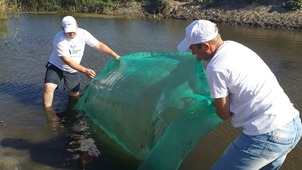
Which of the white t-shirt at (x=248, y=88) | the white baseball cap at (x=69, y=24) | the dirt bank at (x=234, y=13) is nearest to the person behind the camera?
the white t-shirt at (x=248, y=88)

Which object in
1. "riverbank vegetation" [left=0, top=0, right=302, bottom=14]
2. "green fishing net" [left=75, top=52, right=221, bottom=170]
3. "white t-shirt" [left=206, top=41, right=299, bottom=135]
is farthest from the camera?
"riverbank vegetation" [left=0, top=0, right=302, bottom=14]

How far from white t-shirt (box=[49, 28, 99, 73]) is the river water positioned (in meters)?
0.95

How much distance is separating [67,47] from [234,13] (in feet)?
60.0

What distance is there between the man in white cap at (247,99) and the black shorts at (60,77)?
11.9 ft

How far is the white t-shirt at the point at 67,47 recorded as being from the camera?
5.57m

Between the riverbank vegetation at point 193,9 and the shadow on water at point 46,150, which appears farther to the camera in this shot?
the riverbank vegetation at point 193,9

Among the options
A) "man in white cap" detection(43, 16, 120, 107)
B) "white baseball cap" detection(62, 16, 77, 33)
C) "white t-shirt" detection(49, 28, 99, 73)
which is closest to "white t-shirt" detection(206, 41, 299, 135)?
"man in white cap" detection(43, 16, 120, 107)

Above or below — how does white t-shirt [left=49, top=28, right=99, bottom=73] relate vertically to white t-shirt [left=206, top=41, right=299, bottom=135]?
below

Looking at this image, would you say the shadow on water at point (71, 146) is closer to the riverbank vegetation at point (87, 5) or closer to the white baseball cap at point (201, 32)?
the white baseball cap at point (201, 32)

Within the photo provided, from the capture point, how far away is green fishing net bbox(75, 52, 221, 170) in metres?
3.29

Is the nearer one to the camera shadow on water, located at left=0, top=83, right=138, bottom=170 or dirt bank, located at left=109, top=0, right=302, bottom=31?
shadow on water, located at left=0, top=83, right=138, bottom=170

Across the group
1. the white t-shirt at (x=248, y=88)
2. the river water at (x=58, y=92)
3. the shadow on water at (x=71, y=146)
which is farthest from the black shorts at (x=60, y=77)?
the white t-shirt at (x=248, y=88)

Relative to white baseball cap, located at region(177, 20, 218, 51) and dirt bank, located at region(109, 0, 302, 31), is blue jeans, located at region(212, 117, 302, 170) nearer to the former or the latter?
white baseball cap, located at region(177, 20, 218, 51)

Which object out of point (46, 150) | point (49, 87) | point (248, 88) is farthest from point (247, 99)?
point (49, 87)
